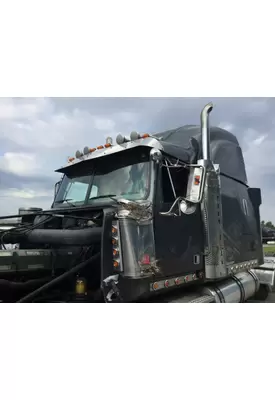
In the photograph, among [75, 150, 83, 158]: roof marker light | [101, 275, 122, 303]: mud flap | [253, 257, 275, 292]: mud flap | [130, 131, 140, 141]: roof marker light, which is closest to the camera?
[101, 275, 122, 303]: mud flap

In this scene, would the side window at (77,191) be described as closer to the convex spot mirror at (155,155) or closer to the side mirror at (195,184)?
the convex spot mirror at (155,155)

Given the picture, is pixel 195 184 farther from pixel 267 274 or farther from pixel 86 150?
pixel 267 274

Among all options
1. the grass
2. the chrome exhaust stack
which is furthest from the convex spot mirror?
the grass

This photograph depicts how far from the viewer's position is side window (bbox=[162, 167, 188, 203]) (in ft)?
13.9

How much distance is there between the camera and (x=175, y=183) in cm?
440

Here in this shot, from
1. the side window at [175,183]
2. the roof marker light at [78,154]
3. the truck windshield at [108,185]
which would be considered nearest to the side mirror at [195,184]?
the side window at [175,183]

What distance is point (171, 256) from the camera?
4.02 meters

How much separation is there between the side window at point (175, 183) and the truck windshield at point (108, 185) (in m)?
0.26

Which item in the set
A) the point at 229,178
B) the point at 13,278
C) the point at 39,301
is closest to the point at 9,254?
the point at 13,278

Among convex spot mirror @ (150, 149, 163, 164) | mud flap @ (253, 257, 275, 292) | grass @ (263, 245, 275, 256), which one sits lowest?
mud flap @ (253, 257, 275, 292)

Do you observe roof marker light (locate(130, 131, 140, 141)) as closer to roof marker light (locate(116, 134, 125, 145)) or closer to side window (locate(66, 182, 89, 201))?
roof marker light (locate(116, 134, 125, 145))

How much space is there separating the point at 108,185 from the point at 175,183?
2.99ft

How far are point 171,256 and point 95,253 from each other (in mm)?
1006

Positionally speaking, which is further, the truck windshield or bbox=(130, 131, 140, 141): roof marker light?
bbox=(130, 131, 140, 141): roof marker light
